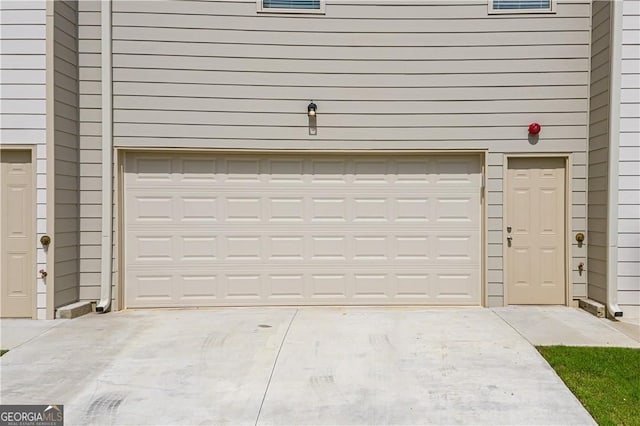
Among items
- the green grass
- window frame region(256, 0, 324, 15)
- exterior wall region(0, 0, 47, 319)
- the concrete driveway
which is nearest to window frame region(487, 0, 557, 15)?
window frame region(256, 0, 324, 15)

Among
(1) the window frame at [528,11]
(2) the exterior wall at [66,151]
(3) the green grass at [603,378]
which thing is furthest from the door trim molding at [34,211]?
(1) the window frame at [528,11]

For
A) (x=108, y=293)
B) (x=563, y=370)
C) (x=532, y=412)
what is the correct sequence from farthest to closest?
(x=108, y=293)
(x=563, y=370)
(x=532, y=412)

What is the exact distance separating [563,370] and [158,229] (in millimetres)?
4995

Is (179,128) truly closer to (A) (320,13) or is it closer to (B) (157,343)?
(A) (320,13)

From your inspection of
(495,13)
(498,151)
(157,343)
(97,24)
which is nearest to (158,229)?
(157,343)

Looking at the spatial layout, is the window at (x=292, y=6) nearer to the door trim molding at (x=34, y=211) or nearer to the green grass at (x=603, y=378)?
the door trim molding at (x=34, y=211)

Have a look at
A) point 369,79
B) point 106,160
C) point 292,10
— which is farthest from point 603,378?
point 106,160

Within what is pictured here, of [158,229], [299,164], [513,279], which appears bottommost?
[513,279]

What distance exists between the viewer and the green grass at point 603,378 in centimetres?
360

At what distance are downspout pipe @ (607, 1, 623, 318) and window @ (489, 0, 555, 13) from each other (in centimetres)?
83

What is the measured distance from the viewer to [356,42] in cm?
654

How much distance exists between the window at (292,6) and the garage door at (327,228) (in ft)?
6.23

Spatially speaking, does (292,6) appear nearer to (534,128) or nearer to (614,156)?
(534,128)

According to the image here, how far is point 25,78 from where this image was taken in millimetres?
5953
